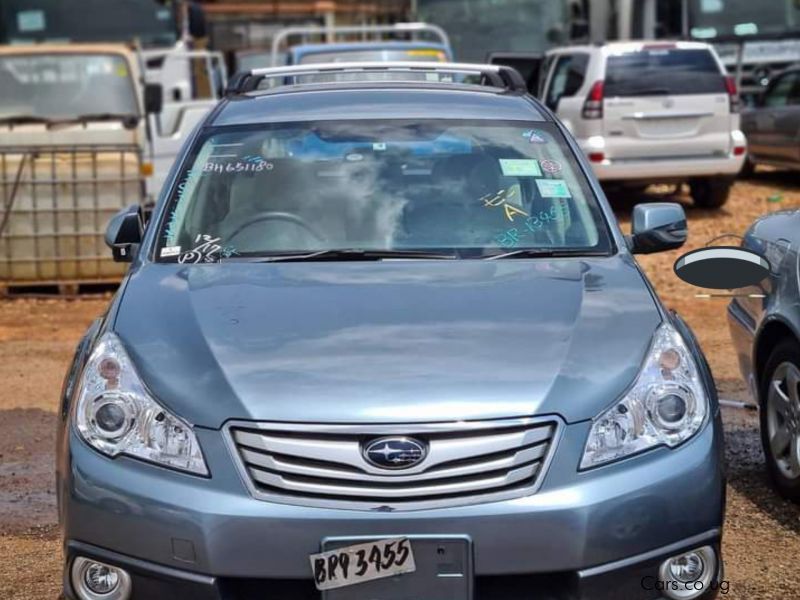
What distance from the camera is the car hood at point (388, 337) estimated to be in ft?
12.5

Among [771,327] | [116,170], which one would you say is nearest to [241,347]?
[771,327]

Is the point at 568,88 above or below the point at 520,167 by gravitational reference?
below

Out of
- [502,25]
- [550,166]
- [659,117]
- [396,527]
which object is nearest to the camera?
[396,527]

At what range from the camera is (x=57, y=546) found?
17.9 ft

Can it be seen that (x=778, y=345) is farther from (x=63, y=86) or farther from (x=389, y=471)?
(x=63, y=86)

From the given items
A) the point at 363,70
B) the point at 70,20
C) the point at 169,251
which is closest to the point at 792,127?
the point at 70,20

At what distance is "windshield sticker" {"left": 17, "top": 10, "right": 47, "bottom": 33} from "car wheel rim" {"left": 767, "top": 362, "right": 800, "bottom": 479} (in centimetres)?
1494

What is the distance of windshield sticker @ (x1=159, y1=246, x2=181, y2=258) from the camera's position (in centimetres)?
503

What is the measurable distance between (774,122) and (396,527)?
48.2ft

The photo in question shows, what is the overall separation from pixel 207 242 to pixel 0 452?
8.05 feet

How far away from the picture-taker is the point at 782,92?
58.4ft

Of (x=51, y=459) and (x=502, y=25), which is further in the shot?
(x=502, y=25)

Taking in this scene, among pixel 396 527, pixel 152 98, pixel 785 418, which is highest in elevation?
pixel 396 527

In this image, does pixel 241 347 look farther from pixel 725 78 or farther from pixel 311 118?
pixel 725 78
